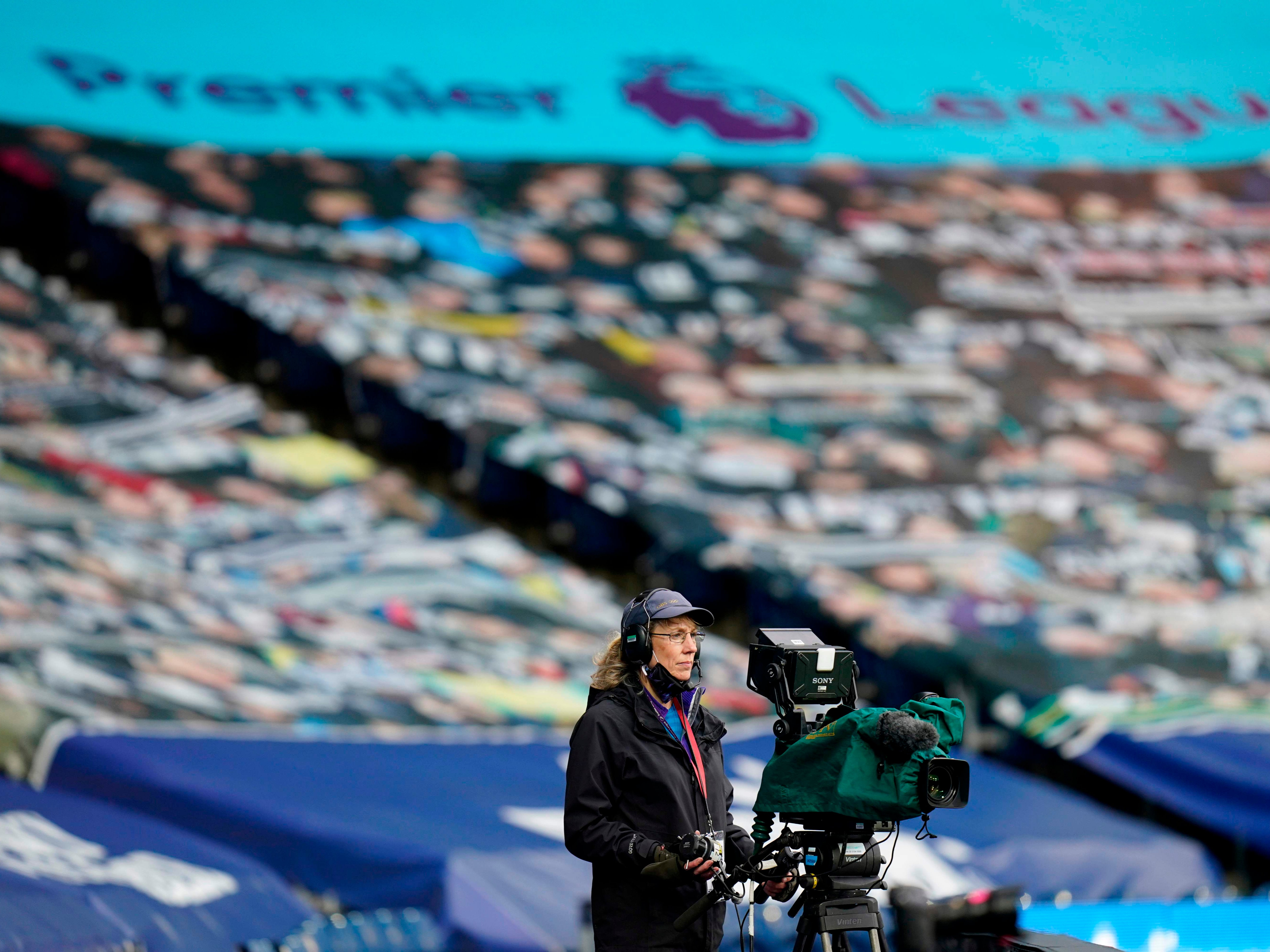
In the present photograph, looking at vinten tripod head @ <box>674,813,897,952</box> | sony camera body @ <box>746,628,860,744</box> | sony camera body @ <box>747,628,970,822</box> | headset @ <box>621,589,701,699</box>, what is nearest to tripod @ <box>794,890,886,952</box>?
vinten tripod head @ <box>674,813,897,952</box>

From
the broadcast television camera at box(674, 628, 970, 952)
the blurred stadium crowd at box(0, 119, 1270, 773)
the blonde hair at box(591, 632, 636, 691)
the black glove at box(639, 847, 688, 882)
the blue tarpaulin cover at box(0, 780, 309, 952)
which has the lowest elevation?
the blue tarpaulin cover at box(0, 780, 309, 952)

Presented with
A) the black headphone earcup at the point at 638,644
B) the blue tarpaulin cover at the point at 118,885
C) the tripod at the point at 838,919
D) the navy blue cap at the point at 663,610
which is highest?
the navy blue cap at the point at 663,610

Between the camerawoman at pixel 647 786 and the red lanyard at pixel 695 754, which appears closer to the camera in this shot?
the camerawoman at pixel 647 786

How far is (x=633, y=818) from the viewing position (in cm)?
247

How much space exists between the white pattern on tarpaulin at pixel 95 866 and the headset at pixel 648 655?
4.91 feet

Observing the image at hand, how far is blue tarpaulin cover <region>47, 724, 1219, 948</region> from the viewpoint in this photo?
13.1 feet

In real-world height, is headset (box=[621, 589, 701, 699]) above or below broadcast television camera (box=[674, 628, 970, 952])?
above

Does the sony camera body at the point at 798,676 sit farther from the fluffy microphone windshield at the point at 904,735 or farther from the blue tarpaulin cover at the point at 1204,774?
the blue tarpaulin cover at the point at 1204,774

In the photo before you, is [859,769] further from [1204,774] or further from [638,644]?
[1204,774]

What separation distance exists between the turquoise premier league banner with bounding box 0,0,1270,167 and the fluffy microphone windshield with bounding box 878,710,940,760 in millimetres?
7668

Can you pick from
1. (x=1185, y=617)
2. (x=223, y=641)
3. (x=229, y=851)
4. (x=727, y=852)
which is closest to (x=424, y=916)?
(x=229, y=851)

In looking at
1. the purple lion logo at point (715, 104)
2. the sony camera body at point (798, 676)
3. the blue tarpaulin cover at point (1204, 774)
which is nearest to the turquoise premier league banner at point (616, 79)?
the purple lion logo at point (715, 104)

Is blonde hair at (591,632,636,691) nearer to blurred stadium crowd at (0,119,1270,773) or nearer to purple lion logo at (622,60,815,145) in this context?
blurred stadium crowd at (0,119,1270,773)

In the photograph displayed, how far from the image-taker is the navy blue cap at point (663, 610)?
2461mm
